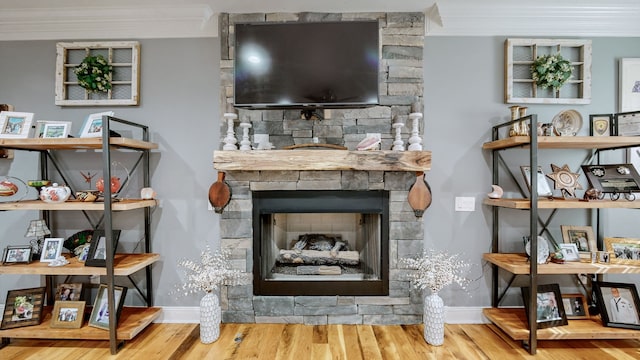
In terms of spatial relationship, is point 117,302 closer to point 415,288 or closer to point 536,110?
point 415,288

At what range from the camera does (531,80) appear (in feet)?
7.71

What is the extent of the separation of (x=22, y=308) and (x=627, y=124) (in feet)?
15.5

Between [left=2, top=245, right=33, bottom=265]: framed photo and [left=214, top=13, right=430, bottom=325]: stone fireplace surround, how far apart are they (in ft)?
4.57

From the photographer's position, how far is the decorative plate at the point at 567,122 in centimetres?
229

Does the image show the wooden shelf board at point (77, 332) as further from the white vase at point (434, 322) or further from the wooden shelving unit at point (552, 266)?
Answer: the wooden shelving unit at point (552, 266)

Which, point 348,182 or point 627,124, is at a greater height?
point 627,124

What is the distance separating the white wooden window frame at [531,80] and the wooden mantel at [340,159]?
980 mm

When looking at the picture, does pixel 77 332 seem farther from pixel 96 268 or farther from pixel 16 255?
pixel 16 255

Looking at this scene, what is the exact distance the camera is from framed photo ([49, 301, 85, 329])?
2.11 meters

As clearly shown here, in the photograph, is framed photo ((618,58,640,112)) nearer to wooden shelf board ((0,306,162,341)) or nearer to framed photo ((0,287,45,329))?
wooden shelf board ((0,306,162,341))

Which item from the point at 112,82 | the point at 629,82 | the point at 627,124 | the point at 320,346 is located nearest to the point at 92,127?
the point at 112,82

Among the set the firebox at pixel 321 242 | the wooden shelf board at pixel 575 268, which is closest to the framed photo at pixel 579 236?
the wooden shelf board at pixel 575 268

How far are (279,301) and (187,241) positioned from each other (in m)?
0.90

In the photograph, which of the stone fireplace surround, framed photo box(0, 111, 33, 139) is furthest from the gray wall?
framed photo box(0, 111, 33, 139)
